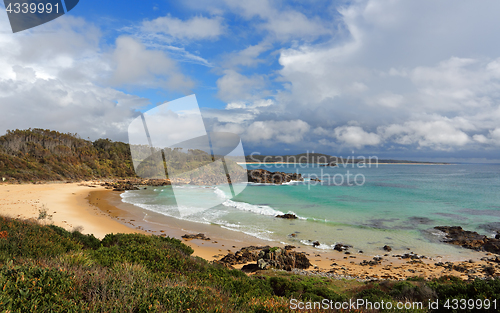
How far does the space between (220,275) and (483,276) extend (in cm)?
1234

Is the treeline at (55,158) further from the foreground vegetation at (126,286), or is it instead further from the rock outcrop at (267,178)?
the foreground vegetation at (126,286)

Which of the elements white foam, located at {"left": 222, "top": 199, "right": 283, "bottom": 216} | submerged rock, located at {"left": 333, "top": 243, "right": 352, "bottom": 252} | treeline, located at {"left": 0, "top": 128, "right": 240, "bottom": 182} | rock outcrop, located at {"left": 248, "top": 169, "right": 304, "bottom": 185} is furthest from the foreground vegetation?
rock outcrop, located at {"left": 248, "top": 169, "right": 304, "bottom": 185}

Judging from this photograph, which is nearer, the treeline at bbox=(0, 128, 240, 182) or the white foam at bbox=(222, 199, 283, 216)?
the white foam at bbox=(222, 199, 283, 216)

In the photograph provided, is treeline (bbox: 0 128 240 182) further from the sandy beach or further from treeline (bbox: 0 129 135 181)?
the sandy beach

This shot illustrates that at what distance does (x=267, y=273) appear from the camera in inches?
372

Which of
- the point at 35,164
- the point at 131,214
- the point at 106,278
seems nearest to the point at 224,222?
the point at 131,214

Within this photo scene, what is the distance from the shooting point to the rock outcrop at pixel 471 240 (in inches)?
582

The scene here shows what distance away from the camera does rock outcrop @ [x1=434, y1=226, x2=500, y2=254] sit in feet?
48.5

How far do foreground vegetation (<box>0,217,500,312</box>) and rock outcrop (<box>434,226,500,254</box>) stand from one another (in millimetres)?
12588

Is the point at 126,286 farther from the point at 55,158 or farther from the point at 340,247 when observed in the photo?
the point at 55,158

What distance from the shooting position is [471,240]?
1598 cm

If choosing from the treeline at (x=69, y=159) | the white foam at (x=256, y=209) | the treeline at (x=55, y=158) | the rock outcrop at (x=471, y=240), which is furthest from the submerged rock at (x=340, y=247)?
the treeline at (x=55, y=158)

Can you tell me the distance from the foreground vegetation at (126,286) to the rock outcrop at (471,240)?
12588 mm

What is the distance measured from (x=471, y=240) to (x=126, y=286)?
21.2m
